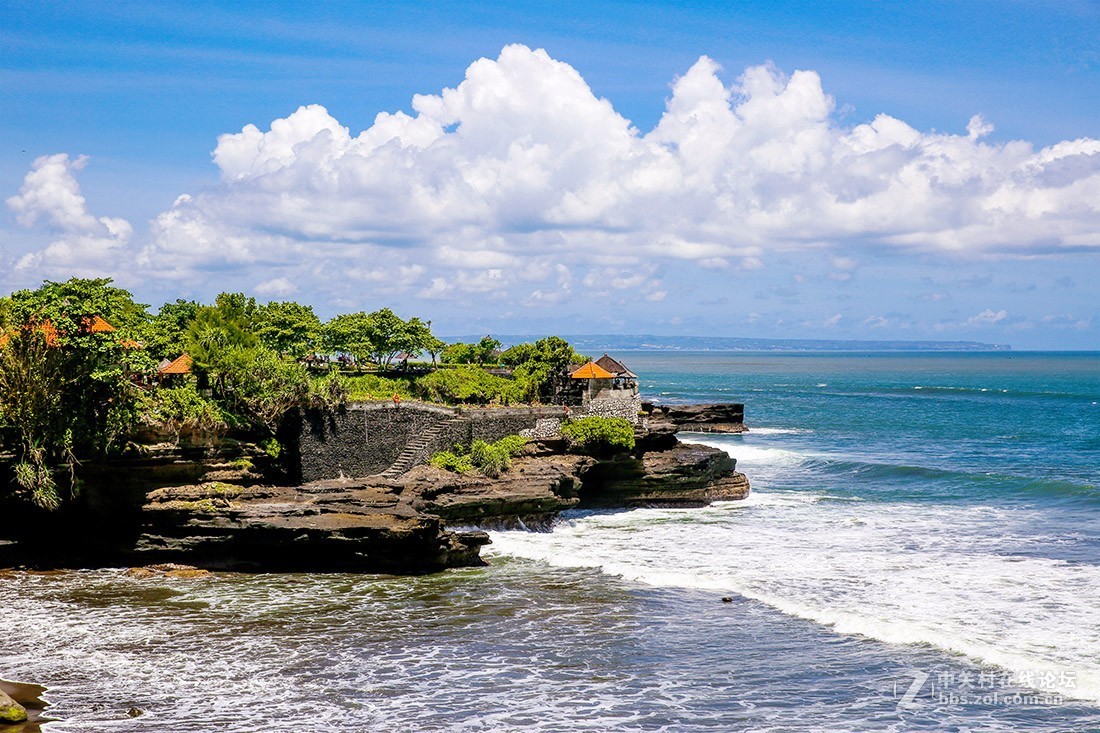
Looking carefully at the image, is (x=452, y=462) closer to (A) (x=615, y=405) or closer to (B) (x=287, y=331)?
(A) (x=615, y=405)

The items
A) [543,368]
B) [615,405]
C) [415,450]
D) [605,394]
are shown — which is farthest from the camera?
[543,368]

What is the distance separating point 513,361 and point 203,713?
34.1 meters

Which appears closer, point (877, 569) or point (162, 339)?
point (877, 569)

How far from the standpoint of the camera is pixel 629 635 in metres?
20.2

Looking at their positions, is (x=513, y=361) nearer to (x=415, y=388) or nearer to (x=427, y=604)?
(x=415, y=388)

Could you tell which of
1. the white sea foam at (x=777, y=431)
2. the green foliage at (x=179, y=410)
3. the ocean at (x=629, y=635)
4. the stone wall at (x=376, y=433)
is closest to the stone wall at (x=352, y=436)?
the stone wall at (x=376, y=433)

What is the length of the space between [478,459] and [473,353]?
2018 centimetres

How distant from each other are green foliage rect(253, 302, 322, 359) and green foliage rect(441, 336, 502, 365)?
30.9ft

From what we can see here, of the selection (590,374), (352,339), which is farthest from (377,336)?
(590,374)

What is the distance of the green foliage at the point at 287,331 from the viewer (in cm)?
3881

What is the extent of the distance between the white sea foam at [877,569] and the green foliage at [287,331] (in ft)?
43.2

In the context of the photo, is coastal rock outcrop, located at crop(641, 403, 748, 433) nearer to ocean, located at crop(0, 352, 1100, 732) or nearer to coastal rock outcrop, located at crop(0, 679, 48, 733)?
ocean, located at crop(0, 352, 1100, 732)

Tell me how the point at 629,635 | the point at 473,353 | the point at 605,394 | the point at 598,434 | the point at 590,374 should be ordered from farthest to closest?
1. the point at 473,353
2. the point at 590,374
3. the point at 605,394
4. the point at 598,434
5. the point at 629,635

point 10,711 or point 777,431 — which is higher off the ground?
point 777,431
